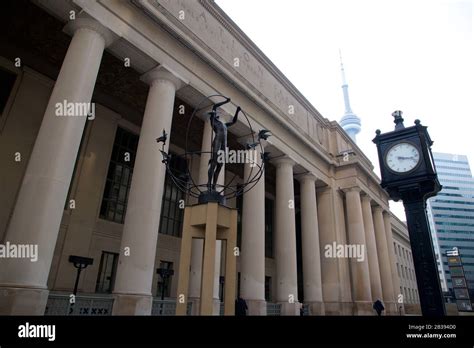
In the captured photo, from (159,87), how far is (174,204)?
954 centimetres

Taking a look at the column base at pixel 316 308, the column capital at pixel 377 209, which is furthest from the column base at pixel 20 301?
the column capital at pixel 377 209

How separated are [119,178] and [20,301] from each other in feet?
36.1

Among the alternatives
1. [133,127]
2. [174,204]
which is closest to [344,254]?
[174,204]

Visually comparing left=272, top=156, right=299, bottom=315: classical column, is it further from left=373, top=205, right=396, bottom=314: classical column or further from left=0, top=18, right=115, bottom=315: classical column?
left=373, top=205, right=396, bottom=314: classical column

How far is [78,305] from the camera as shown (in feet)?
33.8

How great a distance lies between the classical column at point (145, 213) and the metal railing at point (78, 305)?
1204 millimetres

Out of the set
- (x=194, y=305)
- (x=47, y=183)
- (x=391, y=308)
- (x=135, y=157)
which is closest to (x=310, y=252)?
(x=194, y=305)

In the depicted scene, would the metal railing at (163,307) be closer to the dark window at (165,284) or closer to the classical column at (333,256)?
the dark window at (165,284)

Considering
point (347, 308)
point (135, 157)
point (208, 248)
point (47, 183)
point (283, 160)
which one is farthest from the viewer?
point (347, 308)

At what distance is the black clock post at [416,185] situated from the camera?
5.71 meters

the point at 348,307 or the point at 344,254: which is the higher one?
the point at 344,254

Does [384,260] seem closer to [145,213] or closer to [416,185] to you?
[416,185]
